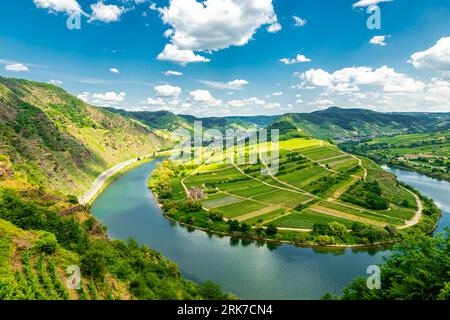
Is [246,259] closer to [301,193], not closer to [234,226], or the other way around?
[234,226]

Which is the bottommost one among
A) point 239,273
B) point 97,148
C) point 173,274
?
point 239,273

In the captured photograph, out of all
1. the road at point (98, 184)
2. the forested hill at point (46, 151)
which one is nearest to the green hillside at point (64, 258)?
A: the forested hill at point (46, 151)

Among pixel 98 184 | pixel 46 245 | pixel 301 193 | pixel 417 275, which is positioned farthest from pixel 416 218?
pixel 98 184

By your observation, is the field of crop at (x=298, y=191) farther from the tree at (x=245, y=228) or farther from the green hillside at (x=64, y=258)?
the green hillside at (x=64, y=258)
